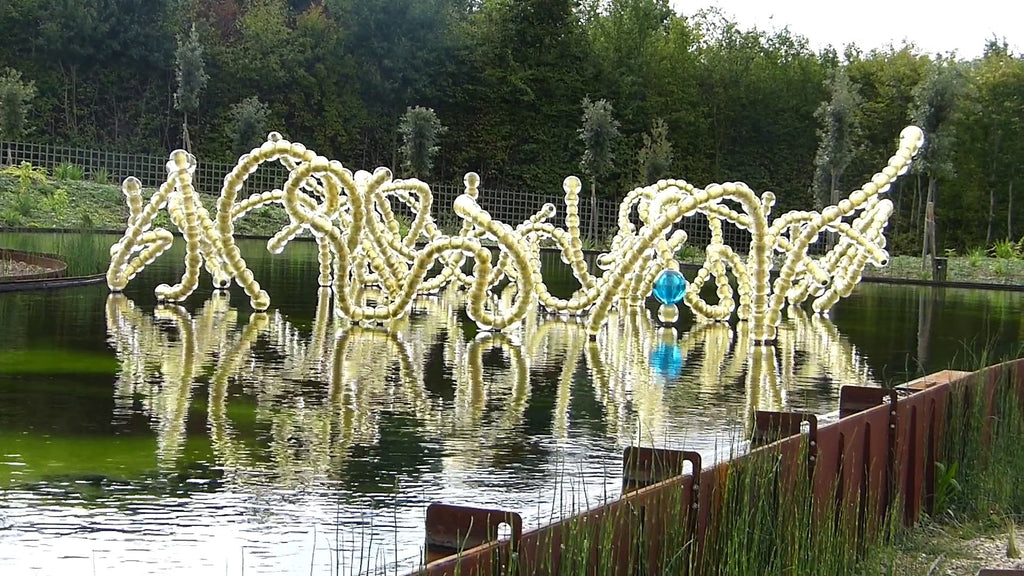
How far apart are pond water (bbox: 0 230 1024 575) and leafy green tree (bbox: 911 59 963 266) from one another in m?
16.5

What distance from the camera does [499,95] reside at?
49.9m

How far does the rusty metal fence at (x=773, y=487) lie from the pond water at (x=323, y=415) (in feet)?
1.05

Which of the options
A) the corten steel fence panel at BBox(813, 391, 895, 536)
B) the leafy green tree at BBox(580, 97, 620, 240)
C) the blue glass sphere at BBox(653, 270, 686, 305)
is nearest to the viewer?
the corten steel fence panel at BBox(813, 391, 895, 536)

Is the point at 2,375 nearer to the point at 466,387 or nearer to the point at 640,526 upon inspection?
the point at 466,387

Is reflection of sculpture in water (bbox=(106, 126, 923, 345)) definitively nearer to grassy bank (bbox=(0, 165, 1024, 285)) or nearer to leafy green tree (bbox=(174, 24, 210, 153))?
grassy bank (bbox=(0, 165, 1024, 285))

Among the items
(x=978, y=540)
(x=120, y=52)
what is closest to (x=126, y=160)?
(x=120, y=52)

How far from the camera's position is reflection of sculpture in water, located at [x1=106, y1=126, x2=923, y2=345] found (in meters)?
12.7

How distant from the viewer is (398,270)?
14.6 m

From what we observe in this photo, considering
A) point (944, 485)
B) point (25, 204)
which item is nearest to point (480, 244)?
point (944, 485)

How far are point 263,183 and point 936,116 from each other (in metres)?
20.4

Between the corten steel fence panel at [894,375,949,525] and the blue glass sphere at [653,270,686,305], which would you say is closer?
the corten steel fence panel at [894,375,949,525]

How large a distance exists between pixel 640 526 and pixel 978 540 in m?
2.87

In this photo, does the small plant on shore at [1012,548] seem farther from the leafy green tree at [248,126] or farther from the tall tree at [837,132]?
the leafy green tree at [248,126]

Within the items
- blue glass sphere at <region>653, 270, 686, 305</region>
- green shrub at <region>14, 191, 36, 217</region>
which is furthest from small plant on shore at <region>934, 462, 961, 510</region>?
green shrub at <region>14, 191, 36, 217</region>
